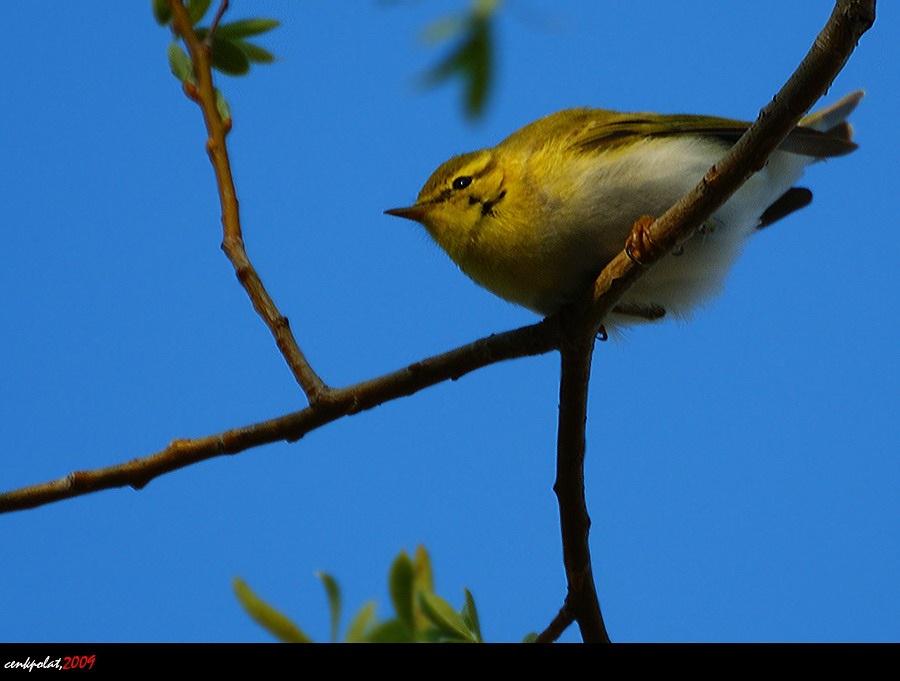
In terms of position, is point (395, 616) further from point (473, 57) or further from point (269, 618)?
point (473, 57)

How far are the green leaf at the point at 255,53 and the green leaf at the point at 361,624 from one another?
2166 mm

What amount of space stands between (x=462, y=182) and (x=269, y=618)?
3213mm

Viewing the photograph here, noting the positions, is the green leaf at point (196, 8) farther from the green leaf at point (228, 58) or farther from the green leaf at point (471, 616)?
the green leaf at point (471, 616)

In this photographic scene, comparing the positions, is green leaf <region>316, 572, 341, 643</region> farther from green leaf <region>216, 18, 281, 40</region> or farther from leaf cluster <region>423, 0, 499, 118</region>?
green leaf <region>216, 18, 281, 40</region>

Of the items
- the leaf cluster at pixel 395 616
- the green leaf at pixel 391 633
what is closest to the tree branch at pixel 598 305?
the leaf cluster at pixel 395 616

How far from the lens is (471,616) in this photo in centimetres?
232

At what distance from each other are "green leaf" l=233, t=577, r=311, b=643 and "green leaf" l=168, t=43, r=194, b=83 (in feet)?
6.86

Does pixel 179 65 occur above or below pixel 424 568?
above

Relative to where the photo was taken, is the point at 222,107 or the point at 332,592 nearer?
the point at 332,592

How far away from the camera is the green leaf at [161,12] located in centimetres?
341

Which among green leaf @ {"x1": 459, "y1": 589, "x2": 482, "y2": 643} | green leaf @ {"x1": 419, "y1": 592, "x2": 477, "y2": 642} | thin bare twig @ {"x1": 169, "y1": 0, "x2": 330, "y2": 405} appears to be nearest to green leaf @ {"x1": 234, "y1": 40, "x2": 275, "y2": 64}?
thin bare twig @ {"x1": 169, "y1": 0, "x2": 330, "y2": 405}

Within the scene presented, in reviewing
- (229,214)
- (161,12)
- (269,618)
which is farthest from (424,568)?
(161,12)
